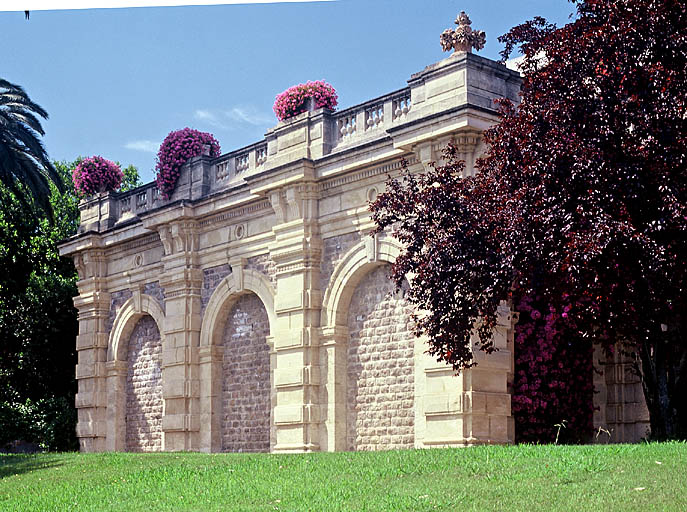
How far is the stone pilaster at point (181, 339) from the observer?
966 inches

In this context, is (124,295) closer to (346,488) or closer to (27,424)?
(27,424)

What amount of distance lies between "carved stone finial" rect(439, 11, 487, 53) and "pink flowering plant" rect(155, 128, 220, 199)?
8.67 m

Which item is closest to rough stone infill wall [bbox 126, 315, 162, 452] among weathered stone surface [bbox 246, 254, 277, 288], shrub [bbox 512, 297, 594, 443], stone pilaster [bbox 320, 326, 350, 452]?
weathered stone surface [bbox 246, 254, 277, 288]

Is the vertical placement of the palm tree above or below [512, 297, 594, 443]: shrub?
above

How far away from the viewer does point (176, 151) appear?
26078mm

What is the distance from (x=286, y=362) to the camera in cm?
2162

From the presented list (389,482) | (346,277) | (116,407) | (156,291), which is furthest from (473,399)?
(116,407)

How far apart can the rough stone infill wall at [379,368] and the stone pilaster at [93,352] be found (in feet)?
32.5

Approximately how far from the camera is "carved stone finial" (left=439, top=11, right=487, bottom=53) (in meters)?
19.1

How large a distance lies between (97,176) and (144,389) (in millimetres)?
A: 6814

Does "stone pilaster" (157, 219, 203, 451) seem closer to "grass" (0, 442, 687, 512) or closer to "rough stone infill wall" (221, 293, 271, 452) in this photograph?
"rough stone infill wall" (221, 293, 271, 452)

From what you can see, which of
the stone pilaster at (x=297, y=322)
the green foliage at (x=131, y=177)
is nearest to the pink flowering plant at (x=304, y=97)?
the stone pilaster at (x=297, y=322)

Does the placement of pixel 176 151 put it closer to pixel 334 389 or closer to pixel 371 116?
pixel 371 116

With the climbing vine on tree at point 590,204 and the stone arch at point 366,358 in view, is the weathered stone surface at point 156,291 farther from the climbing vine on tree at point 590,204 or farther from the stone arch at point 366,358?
the climbing vine on tree at point 590,204
